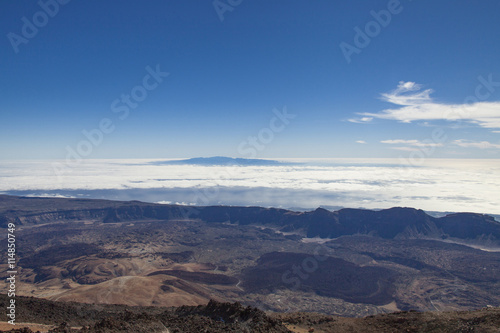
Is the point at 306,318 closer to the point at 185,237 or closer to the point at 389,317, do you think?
the point at 389,317

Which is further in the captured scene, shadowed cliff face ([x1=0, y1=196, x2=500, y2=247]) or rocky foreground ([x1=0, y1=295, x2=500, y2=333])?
shadowed cliff face ([x1=0, y1=196, x2=500, y2=247])

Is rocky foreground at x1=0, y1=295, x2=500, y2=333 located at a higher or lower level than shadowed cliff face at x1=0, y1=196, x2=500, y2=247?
higher

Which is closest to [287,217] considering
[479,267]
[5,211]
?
[479,267]

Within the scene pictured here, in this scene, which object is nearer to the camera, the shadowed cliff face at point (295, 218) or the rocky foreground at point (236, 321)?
the rocky foreground at point (236, 321)

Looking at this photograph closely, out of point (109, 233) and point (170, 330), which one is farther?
point (109, 233)

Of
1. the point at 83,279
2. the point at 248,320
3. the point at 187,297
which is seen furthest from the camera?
the point at 83,279

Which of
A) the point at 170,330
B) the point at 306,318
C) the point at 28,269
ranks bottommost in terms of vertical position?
the point at 28,269
